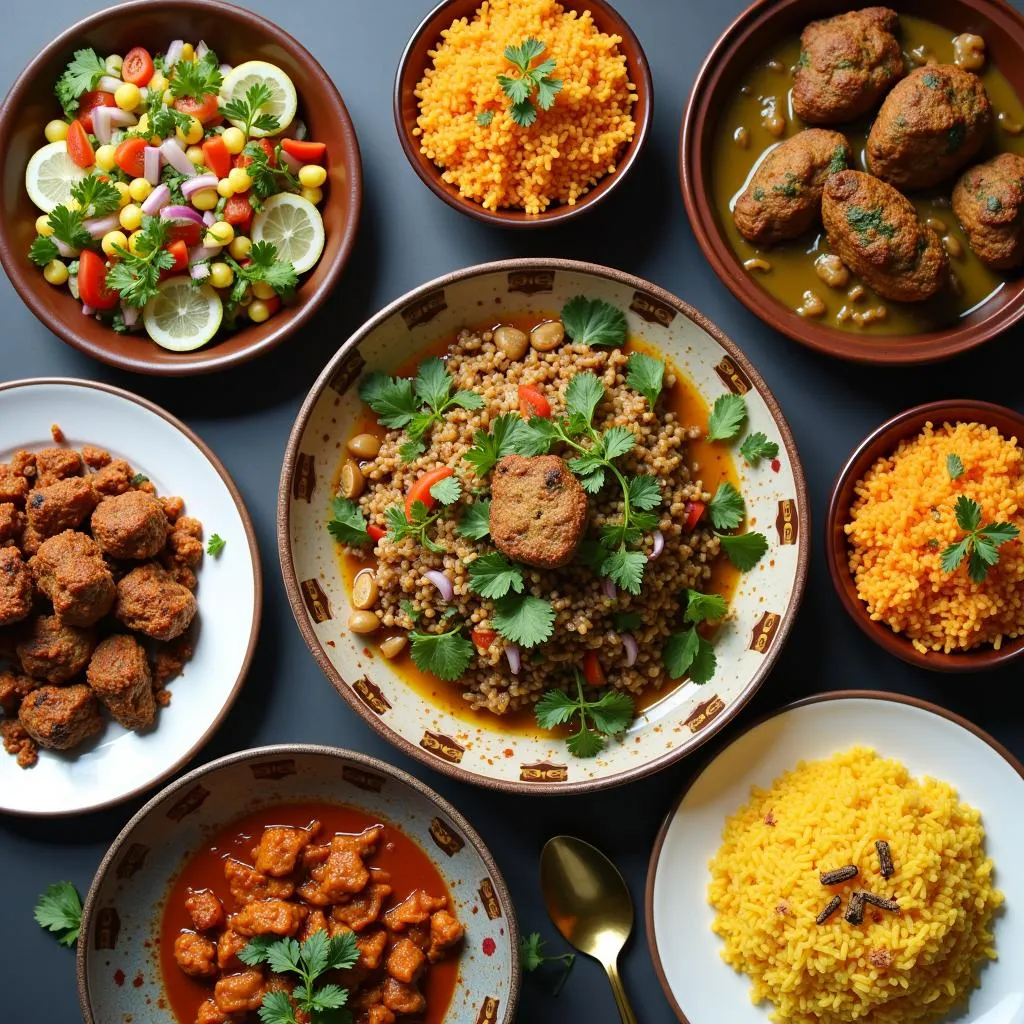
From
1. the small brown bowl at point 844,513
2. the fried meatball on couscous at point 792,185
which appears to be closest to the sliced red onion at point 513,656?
the small brown bowl at point 844,513

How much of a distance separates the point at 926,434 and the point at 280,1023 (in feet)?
9.59

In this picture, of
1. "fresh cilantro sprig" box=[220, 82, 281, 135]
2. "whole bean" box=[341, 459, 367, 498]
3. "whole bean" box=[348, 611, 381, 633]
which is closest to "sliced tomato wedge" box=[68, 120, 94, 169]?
"fresh cilantro sprig" box=[220, 82, 281, 135]

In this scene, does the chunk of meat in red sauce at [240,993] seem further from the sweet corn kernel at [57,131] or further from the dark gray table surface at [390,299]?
the sweet corn kernel at [57,131]

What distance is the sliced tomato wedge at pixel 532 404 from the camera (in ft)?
10.3

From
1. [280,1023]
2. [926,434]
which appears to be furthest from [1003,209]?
[280,1023]

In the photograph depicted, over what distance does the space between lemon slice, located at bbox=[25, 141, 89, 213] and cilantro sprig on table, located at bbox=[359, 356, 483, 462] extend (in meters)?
1.28

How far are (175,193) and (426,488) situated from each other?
55.2 inches

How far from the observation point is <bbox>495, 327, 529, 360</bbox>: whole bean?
3.36 metres

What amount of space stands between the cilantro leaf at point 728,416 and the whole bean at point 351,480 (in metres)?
1.25

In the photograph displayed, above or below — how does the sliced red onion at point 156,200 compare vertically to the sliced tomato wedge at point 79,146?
below

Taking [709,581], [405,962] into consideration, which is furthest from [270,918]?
[709,581]

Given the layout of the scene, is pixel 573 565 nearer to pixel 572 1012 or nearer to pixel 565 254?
pixel 565 254

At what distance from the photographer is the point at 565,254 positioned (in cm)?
357

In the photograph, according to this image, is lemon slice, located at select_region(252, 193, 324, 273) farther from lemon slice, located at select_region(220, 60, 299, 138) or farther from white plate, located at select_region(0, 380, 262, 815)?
white plate, located at select_region(0, 380, 262, 815)
